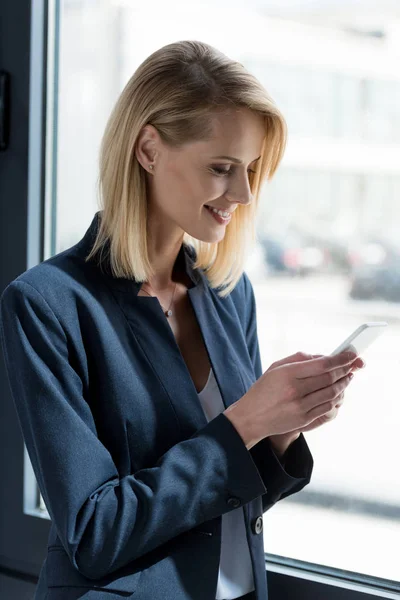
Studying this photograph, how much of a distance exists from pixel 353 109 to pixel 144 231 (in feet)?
1.46

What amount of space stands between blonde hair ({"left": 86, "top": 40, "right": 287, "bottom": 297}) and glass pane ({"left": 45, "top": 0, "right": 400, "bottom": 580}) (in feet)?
0.53

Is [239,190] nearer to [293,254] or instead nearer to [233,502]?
[293,254]

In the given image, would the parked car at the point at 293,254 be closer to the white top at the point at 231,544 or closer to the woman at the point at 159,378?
the woman at the point at 159,378

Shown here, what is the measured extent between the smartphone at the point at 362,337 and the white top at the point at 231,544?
0.91ft

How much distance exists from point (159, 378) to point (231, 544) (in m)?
0.31

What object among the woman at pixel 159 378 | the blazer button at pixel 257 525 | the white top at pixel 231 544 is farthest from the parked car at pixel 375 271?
the blazer button at pixel 257 525

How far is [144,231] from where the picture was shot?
1.28 meters

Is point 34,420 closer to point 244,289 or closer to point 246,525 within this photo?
point 246,525

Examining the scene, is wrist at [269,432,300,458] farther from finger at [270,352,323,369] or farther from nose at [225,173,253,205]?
nose at [225,173,253,205]

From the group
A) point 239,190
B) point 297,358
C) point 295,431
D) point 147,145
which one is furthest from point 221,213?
point 295,431

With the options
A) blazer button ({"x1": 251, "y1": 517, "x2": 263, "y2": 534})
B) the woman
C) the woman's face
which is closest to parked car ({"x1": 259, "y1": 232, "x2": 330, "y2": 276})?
the woman

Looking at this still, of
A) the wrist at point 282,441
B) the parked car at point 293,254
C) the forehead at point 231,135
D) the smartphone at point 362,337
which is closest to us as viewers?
the smartphone at point 362,337

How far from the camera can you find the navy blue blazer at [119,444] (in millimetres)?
1103

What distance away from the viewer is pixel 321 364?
1.11 m
